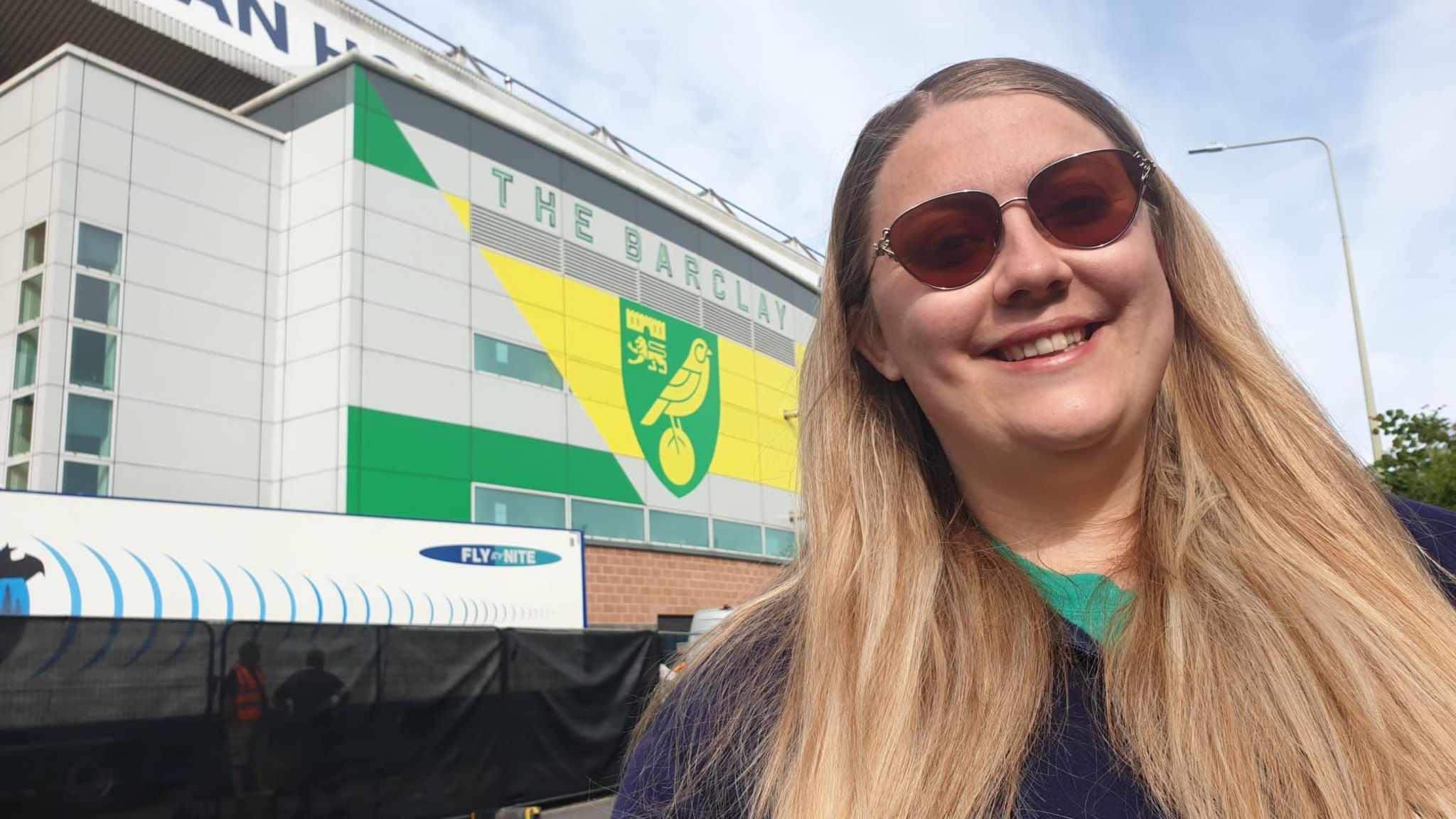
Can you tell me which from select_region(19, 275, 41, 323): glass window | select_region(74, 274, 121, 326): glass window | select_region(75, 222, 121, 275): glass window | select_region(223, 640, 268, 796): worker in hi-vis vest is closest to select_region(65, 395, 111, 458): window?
select_region(74, 274, 121, 326): glass window

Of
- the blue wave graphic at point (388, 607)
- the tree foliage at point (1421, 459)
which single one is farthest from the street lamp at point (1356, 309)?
the blue wave graphic at point (388, 607)

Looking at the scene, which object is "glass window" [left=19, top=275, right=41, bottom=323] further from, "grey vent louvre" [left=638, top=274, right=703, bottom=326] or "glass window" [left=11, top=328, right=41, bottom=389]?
"grey vent louvre" [left=638, top=274, right=703, bottom=326]

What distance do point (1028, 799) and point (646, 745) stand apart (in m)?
0.49

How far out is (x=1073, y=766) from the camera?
127cm

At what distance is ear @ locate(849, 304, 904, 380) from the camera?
66.8 inches

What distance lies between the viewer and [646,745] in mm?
1460

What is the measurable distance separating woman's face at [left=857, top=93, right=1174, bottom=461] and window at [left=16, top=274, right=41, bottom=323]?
1939 centimetres

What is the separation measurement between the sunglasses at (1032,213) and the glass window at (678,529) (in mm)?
23283

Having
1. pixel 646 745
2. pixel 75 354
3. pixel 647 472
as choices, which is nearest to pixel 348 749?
pixel 646 745

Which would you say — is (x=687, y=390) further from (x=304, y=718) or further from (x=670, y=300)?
(x=304, y=718)

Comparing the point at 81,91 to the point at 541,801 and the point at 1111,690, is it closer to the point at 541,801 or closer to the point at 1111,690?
the point at 541,801

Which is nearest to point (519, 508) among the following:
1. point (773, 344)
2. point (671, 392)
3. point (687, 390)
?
point (671, 392)

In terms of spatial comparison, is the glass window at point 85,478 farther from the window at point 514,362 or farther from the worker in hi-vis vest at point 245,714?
the worker in hi-vis vest at point 245,714

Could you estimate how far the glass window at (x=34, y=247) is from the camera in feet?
58.0
